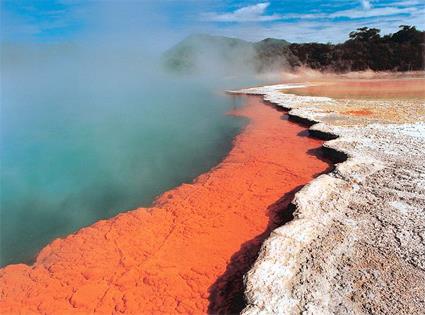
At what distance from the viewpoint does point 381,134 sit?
8.09 meters

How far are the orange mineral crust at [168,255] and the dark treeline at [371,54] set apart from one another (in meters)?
41.5

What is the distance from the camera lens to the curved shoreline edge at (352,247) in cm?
313

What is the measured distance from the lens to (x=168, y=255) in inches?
173

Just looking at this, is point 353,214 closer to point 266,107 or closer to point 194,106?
point 266,107

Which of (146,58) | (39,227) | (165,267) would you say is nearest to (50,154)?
(39,227)

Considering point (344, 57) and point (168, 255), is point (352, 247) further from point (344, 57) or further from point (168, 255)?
point (344, 57)

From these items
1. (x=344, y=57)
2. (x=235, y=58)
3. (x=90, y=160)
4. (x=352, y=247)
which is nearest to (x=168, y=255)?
(x=352, y=247)

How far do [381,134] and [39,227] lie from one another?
7470 millimetres

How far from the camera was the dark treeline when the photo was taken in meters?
42.7

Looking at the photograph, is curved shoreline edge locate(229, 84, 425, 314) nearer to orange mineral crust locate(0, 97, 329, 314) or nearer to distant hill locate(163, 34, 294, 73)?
orange mineral crust locate(0, 97, 329, 314)

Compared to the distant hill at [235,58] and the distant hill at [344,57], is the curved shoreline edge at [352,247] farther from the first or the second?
the distant hill at [235,58]

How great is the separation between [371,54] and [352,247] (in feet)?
153

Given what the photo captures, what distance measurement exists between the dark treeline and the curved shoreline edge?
1616 inches

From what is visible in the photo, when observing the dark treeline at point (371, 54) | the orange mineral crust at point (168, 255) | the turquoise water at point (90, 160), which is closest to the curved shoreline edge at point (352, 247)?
the orange mineral crust at point (168, 255)
